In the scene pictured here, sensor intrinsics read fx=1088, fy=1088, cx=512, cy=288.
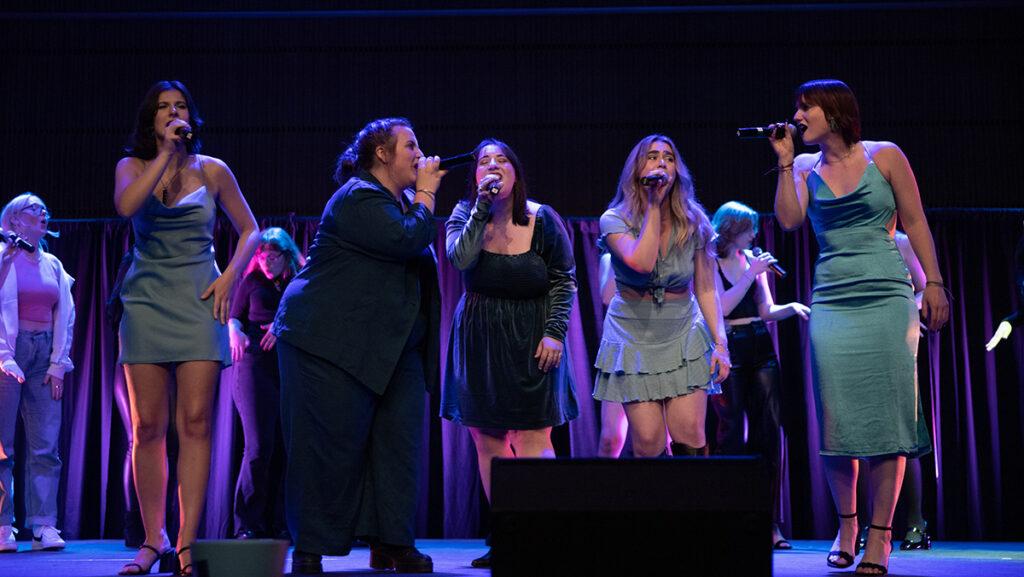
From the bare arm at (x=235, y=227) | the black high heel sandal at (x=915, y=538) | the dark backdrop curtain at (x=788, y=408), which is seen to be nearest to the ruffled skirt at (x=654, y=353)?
the bare arm at (x=235, y=227)

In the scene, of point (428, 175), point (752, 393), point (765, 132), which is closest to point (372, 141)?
point (428, 175)

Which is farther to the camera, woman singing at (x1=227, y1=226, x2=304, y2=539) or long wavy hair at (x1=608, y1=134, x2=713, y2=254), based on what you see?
woman singing at (x1=227, y1=226, x2=304, y2=539)

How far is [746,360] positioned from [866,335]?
5.66 feet

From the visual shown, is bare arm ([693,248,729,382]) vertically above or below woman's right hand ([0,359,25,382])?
above

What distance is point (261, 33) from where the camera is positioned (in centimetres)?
647

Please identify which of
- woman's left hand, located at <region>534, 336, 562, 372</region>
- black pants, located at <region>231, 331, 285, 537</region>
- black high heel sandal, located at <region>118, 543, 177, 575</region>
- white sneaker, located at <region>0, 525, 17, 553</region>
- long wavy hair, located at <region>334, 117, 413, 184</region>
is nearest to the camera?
black high heel sandal, located at <region>118, 543, 177, 575</region>

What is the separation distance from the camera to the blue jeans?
504 centimetres

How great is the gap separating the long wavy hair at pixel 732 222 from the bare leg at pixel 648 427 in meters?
1.57

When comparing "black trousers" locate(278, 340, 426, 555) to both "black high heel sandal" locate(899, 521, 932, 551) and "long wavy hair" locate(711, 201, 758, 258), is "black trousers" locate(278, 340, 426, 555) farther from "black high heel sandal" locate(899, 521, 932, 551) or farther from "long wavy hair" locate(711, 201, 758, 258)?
"black high heel sandal" locate(899, 521, 932, 551)

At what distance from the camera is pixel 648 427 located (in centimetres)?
347

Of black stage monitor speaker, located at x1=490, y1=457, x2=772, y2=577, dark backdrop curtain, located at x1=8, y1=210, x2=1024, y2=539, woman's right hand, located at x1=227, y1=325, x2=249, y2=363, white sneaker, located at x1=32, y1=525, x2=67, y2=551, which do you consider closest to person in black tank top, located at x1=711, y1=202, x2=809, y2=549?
dark backdrop curtain, located at x1=8, y1=210, x2=1024, y2=539

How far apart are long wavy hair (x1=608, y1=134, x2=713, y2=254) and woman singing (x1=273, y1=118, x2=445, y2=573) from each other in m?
0.73

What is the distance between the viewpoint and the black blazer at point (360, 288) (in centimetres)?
315

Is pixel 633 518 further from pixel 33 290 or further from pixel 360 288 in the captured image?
pixel 33 290
